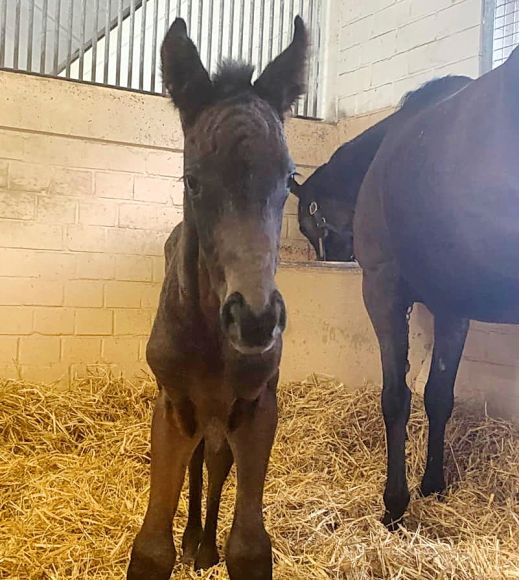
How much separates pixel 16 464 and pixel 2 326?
1.03 m

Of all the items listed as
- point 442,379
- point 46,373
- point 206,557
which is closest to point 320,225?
point 442,379

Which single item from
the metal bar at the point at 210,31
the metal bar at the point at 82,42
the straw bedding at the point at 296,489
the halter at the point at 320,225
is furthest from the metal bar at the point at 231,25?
the straw bedding at the point at 296,489

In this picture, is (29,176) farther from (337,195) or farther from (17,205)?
(337,195)

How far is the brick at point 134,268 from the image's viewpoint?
13.0ft

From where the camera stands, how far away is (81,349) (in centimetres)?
387

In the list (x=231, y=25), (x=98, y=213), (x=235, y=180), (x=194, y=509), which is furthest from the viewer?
(x=231, y=25)

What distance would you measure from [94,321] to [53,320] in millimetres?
228

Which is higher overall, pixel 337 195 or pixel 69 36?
pixel 69 36

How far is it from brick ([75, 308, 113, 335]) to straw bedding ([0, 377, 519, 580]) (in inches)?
11.5

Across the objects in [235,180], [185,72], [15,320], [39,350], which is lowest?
[39,350]

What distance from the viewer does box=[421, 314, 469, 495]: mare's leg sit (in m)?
2.80

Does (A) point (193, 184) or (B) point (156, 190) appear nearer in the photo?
(A) point (193, 184)

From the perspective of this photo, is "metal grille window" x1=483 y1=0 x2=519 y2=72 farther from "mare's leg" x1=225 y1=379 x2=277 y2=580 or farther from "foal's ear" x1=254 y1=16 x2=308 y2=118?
"mare's leg" x1=225 y1=379 x2=277 y2=580

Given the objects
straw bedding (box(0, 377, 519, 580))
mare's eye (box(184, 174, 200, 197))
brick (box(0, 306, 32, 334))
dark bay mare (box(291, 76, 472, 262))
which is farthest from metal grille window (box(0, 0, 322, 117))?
mare's eye (box(184, 174, 200, 197))
